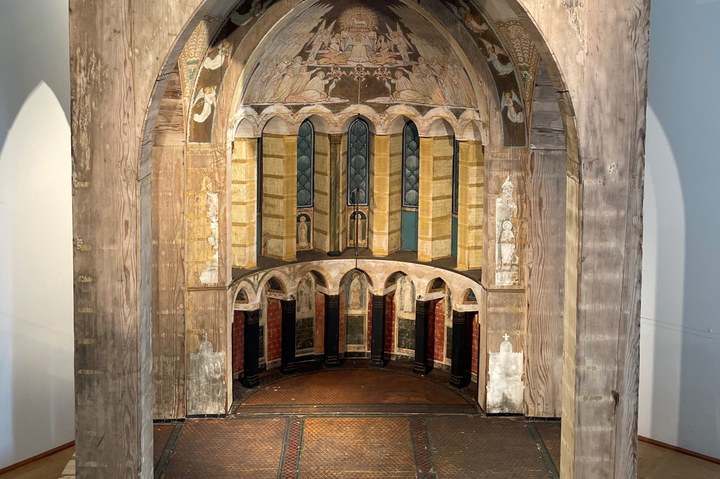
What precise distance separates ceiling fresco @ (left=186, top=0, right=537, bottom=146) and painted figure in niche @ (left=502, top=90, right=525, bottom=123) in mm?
12

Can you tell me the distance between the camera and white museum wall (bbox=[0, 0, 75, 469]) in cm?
1100

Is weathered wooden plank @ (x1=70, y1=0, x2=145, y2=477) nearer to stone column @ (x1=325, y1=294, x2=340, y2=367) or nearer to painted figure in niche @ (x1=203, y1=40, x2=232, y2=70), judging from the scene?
painted figure in niche @ (x1=203, y1=40, x2=232, y2=70)

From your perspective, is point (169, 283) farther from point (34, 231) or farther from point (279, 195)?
point (279, 195)

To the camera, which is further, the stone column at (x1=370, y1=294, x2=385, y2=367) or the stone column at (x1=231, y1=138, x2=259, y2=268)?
the stone column at (x1=370, y1=294, x2=385, y2=367)

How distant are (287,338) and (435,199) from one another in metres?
2.43

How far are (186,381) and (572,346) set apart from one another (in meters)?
5.77

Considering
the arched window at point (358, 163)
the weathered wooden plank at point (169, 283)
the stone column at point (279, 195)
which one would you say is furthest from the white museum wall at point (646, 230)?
the arched window at point (358, 163)

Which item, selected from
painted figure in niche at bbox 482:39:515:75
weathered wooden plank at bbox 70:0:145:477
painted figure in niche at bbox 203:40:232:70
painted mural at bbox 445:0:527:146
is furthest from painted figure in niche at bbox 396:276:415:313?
weathered wooden plank at bbox 70:0:145:477

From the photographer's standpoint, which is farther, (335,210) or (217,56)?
(335,210)

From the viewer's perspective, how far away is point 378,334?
14.8 m

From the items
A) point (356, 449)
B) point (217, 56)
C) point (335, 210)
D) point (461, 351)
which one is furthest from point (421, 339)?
point (217, 56)

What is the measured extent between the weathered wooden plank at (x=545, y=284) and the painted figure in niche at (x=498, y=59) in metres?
0.91

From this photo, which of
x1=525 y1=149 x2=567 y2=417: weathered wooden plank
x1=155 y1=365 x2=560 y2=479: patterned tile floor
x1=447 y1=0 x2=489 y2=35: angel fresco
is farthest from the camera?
x1=525 y1=149 x2=567 y2=417: weathered wooden plank

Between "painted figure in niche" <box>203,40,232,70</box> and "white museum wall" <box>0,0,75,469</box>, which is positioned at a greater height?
"painted figure in niche" <box>203,40,232,70</box>
